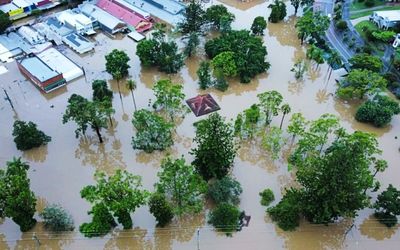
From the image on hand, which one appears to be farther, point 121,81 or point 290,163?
point 121,81

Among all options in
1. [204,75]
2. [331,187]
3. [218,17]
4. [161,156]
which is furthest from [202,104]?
[331,187]

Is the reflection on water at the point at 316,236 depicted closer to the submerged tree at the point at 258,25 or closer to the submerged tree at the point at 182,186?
the submerged tree at the point at 182,186

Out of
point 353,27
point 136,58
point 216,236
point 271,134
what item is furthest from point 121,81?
point 353,27

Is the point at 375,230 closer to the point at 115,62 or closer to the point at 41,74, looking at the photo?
the point at 115,62

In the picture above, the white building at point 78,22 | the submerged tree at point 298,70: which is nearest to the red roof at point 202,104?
the submerged tree at point 298,70

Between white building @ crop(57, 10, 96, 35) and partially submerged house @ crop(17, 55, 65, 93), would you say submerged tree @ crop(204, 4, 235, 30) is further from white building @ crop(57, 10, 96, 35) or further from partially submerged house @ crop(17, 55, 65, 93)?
partially submerged house @ crop(17, 55, 65, 93)

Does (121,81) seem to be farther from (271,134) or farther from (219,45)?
(271,134)
